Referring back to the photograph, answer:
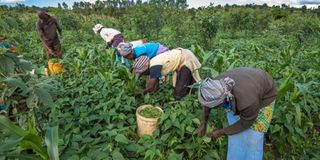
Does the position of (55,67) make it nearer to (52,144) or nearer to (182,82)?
(182,82)

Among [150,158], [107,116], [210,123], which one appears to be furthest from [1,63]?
[210,123]

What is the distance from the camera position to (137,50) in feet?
12.3

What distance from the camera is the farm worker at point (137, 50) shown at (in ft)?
11.9

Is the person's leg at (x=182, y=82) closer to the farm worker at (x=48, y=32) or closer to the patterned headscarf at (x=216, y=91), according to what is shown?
the patterned headscarf at (x=216, y=91)

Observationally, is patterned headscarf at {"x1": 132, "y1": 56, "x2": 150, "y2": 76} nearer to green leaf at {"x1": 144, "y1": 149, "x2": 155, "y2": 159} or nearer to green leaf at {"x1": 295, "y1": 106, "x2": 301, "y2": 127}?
green leaf at {"x1": 144, "y1": 149, "x2": 155, "y2": 159}

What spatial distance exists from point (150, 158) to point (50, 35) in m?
4.35

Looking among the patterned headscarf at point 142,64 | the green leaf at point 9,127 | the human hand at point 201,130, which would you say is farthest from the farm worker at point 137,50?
the green leaf at point 9,127

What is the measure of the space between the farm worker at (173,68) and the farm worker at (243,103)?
953 millimetres

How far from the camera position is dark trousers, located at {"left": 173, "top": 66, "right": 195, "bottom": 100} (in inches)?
139

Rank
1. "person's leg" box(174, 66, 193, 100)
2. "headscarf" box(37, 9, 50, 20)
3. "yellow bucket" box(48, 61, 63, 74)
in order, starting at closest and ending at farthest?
"person's leg" box(174, 66, 193, 100) < "yellow bucket" box(48, 61, 63, 74) < "headscarf" box(37, 9, 50, 20)

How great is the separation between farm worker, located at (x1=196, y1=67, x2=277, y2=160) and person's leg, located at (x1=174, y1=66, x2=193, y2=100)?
930 mm

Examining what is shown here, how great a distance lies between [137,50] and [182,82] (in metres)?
0.71

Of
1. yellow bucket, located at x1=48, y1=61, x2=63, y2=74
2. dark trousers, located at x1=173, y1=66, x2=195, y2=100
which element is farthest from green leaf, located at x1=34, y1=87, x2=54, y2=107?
yellow bucket, located at x1=48, y1=61, x2=63, y2=74

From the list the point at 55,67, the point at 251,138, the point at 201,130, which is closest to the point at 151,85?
the point at 201,130
